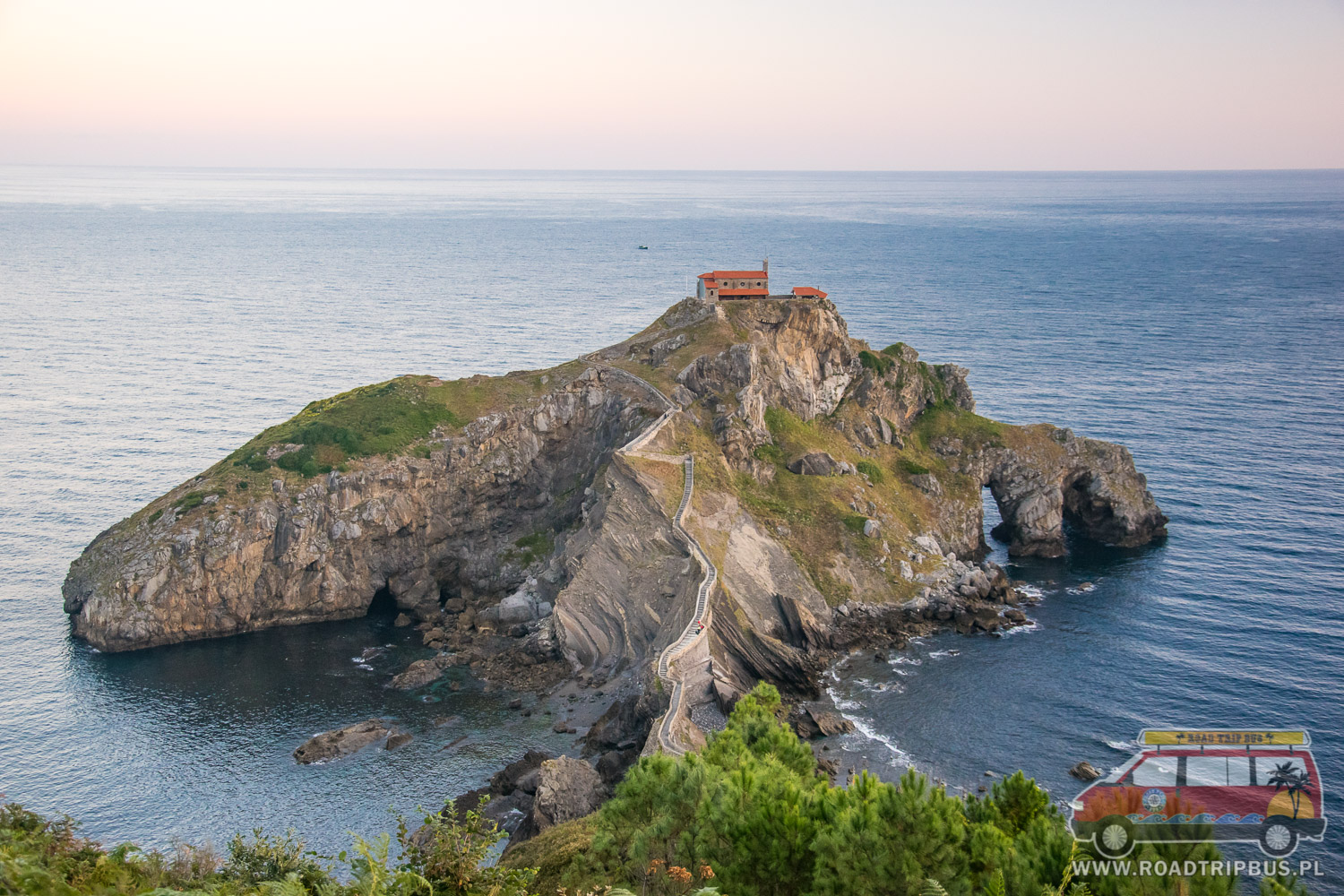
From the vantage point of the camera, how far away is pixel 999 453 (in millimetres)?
108000

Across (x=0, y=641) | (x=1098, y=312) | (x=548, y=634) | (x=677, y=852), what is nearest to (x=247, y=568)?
(x=0, y=641)

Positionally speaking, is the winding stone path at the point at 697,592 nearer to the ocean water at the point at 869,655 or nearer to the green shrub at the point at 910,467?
the ocean water at the point at 869,655

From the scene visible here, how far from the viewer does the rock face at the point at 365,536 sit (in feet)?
286

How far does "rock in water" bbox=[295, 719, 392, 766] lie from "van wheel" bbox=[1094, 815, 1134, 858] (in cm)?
5823

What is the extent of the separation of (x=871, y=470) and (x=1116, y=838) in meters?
78.4

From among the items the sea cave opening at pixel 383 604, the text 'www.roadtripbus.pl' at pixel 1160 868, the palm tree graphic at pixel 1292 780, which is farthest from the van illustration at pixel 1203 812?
the sea cave opening at pixel 383 604

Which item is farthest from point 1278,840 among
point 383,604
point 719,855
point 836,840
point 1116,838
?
point 383,604

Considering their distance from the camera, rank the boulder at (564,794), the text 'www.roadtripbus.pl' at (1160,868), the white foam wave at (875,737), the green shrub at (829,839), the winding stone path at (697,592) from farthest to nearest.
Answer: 1. the white foam wave at (875,737)
2. the winding stone path at (697,592)
3. the boulder at (564,794)
4. the green shrub at (829,839)
5. the text 'www.roadtripbus.pl' at (1160,868)

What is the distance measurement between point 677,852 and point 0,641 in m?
75.9

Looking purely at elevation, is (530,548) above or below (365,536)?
below

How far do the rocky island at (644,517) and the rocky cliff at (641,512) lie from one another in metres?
0.26

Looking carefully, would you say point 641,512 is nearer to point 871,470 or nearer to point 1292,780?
point 871,470

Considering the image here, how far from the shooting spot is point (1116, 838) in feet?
85.0

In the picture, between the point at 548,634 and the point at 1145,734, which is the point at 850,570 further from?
the point at 1145,734
